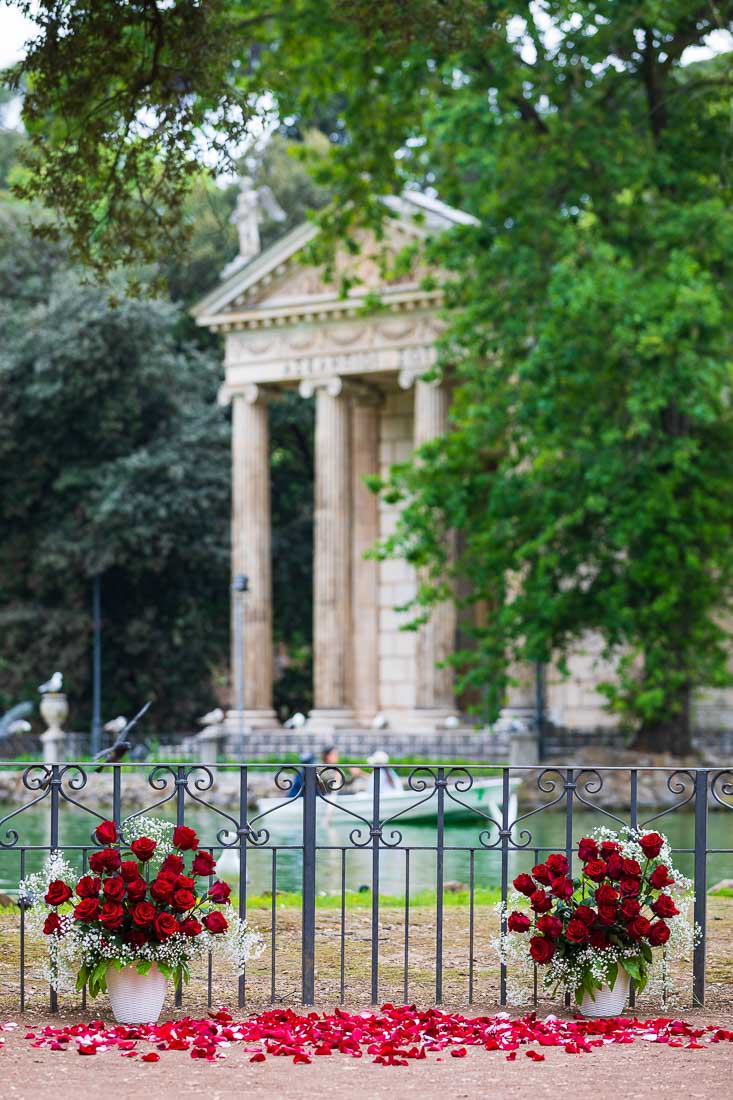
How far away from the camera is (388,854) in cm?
2530

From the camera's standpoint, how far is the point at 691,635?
108ft

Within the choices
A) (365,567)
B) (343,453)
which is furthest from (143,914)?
(365,567)

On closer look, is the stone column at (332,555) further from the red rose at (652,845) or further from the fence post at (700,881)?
the red rose at (652,845)

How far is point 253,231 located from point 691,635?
22028 mm

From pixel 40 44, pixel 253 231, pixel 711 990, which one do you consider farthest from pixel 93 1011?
pixel 253 231

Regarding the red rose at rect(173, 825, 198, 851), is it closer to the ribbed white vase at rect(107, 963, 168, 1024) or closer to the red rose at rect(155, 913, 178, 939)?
the red rose at rect(155, 913, 178, 939)

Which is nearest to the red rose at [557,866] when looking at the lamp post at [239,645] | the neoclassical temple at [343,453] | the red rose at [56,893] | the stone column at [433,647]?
the red rose at [56,893]

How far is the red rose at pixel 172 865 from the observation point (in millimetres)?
8766

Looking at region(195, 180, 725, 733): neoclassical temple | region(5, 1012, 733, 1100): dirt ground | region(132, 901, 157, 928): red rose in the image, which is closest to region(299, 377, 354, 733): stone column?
region(195, 180, 725, 733): neoclassical temple

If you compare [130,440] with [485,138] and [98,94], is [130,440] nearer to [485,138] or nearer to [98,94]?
[485,138]

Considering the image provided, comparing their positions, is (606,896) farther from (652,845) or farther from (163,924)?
(163,924)

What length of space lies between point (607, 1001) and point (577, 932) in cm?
44

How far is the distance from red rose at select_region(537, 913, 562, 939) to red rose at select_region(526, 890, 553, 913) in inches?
1.6

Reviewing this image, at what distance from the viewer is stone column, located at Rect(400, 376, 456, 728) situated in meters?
44.8
